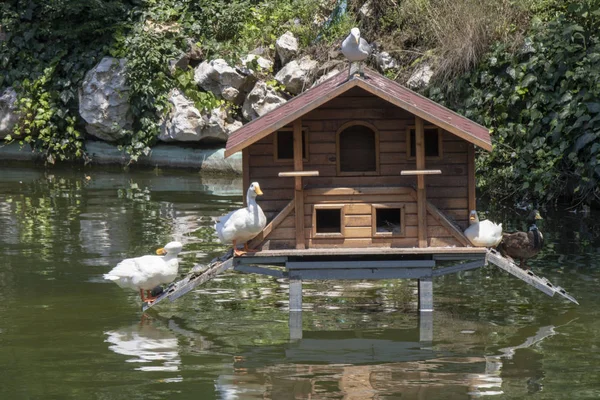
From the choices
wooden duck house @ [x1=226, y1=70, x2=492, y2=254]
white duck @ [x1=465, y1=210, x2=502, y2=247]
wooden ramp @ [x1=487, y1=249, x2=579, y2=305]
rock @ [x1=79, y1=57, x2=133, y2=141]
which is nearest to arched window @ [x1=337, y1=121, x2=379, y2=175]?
wooden duck house @ [x1=226, y1=70, x2=492, y2=254]

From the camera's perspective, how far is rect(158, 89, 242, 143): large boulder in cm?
2261

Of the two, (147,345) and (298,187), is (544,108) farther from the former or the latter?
(147,345)

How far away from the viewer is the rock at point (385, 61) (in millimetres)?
21969

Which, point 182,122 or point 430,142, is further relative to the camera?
point 182,122

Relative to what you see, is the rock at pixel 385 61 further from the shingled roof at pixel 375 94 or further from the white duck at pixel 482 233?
the white duck at pixel 482 233

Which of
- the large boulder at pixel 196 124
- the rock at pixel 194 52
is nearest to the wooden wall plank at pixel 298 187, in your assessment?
the large boulder at pixel 196 124

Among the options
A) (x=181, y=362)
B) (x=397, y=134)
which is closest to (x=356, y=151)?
(x=397, y=134)

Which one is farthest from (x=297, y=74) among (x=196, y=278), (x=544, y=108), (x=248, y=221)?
(x=248, y=221)

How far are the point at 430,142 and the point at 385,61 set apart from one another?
35.7 ft

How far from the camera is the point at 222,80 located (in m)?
23.0

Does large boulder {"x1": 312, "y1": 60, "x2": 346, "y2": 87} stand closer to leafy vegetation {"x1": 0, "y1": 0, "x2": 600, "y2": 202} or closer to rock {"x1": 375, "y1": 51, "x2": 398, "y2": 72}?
leafy vegetation {"x1": 0, "y1": 0, "x2": 600, "y2": 202}

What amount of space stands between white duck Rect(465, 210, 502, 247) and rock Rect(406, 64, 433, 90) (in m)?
10.2

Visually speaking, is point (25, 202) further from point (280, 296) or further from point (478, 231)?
point (478, 231)

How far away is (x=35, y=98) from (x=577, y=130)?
12681mm
